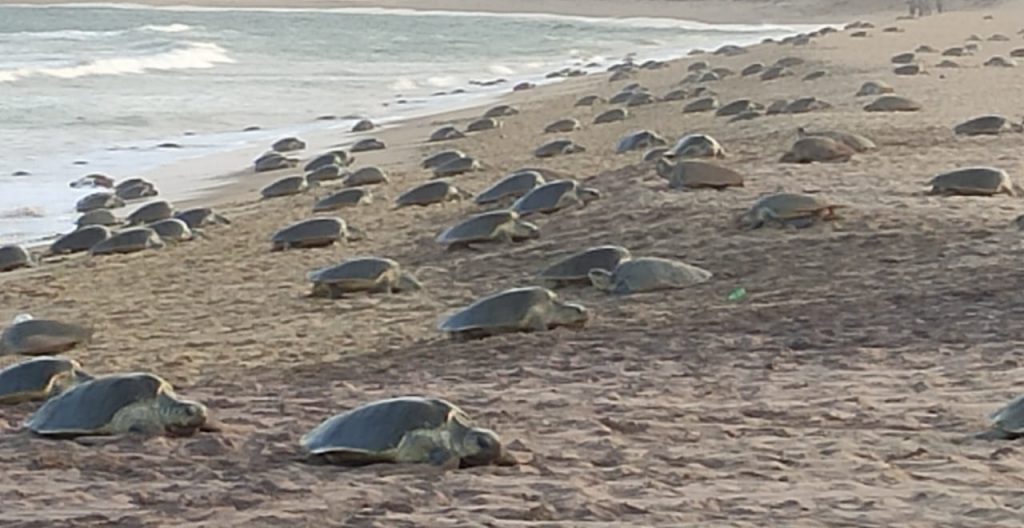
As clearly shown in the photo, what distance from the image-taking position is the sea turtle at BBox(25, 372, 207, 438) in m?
5.11

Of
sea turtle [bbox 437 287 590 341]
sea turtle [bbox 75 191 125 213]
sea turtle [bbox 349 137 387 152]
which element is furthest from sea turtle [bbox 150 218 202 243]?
sea turtle [bbox 349 137 387 152]

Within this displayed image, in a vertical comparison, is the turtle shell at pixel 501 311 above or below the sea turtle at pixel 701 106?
above

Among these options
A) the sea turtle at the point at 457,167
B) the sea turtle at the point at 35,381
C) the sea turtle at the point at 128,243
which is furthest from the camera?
the sea turtle at the point at 457,167

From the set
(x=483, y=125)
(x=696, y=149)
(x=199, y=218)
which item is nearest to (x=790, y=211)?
(x=696, y=149)

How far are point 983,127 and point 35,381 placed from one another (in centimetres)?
825

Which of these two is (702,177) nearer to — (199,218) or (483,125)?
(199,218)

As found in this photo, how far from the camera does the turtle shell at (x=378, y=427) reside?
4531mm

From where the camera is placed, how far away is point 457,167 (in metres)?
13.6

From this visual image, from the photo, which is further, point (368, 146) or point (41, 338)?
point (368, 146)

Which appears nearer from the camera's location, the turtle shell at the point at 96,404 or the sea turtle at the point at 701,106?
the turtle shell at the point at 96,404

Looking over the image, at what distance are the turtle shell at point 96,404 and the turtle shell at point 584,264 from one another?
282cm

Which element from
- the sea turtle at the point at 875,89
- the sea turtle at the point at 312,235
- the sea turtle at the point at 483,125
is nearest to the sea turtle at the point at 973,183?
the sea turtle at the point at 312,235

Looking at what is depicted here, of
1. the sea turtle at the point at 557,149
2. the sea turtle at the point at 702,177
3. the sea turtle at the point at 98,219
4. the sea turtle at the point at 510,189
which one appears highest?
the sea turtle at the point at 702,177

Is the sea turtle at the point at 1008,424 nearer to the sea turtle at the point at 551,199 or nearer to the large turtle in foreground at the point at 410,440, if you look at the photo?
the large turtle in foreground at the point at 410,440
